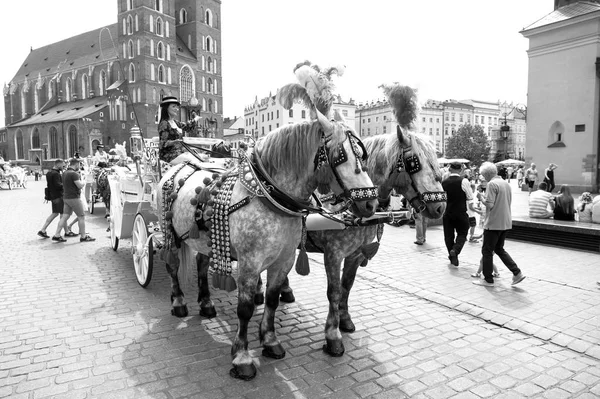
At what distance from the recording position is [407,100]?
4.02m

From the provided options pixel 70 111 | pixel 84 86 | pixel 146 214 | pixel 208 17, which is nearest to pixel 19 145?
pixel 70 111

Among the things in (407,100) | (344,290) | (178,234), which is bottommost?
(344,290)

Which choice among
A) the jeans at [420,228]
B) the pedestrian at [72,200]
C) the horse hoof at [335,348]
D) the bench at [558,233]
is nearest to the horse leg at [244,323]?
the horse hoof at [335,348]

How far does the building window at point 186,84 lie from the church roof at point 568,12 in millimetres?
49975

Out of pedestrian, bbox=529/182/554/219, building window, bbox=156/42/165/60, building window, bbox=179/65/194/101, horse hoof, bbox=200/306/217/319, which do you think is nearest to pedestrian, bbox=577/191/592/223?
pedestrian, bbox=529/182/554/219

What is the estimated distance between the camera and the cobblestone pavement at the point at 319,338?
10.2ft

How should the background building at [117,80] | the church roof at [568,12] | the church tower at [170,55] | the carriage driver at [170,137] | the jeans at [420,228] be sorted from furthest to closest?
the background building at [117,80] → the church tower at [170,55] → the church roof at [568,12] → the jeans at [420,228] → the carriage driver at [170,137]

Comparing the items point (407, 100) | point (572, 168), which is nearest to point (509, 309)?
point (407, 100)

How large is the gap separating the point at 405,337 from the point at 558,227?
6.29 metres

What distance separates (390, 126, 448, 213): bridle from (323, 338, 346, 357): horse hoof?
56.0 inches

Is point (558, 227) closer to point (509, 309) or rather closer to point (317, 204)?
point (509, 309)

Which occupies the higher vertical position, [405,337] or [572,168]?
[572,168]

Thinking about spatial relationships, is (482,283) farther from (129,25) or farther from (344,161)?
(129,25)

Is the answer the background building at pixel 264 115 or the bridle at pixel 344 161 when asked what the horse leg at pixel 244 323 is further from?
the background building at pixel 264 115
